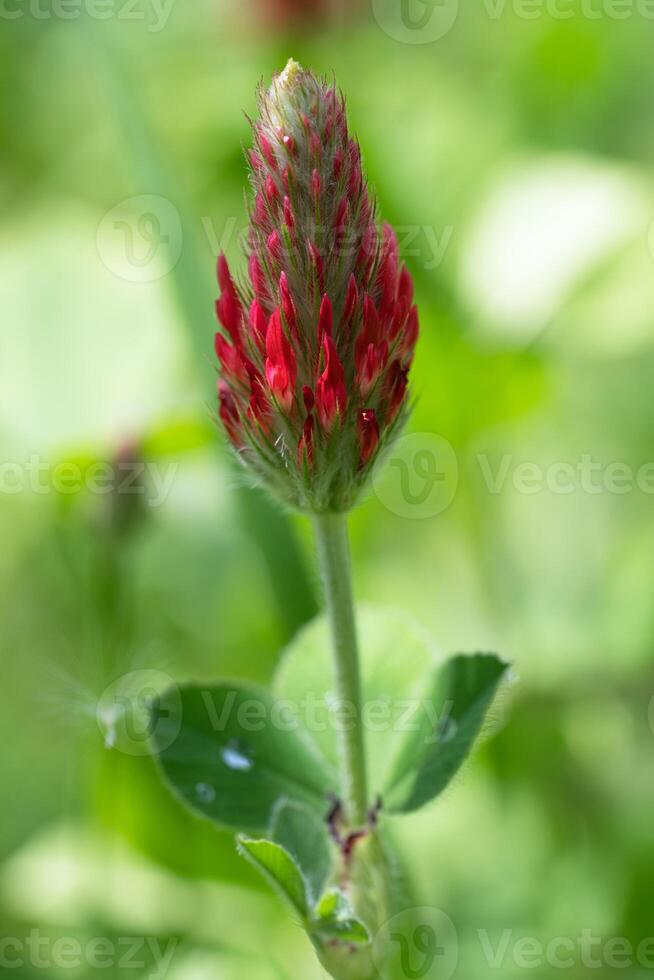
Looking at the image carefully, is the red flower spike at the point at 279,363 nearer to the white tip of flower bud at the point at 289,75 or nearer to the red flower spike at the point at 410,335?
the red flower spike at the point at 410,335

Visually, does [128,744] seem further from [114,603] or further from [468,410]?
[468,410]

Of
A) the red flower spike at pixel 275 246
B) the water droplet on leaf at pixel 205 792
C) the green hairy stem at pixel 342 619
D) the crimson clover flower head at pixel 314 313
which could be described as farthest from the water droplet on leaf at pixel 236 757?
the red flower spike at pixel 275 246

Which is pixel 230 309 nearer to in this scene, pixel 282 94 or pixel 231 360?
pixel 231 360

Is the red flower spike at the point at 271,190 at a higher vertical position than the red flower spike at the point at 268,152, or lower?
lower

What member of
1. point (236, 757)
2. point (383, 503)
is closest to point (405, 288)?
point (236, 757)

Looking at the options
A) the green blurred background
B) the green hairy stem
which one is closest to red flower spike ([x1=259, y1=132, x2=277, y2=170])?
the green hairy stem

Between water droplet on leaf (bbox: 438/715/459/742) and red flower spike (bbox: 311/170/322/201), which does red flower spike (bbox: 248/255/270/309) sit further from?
water droplet on leaf (bbox: 438/715/459/742)

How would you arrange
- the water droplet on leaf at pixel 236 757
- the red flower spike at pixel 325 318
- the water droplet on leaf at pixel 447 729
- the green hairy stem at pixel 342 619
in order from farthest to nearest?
the water droplet on leaf at pixel 236 757 → the water droplet on leaf at pixel 447 729 → the green hairy stem at pixel 342 619 → the red flower spike at pixel 325 318
